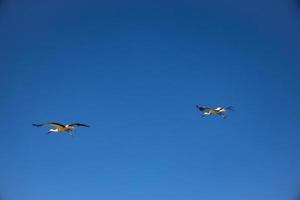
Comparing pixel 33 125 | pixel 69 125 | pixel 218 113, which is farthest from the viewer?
pixel 218 113

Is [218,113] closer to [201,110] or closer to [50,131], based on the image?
[201,110]

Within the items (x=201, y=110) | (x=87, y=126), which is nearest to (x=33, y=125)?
(x=87, y=126)

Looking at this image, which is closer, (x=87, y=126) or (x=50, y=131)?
(x=87, y=126)

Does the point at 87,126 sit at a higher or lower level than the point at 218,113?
lower

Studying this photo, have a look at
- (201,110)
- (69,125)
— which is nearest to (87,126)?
(69,125)

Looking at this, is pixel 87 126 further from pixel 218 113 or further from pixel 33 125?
pixel 218 113

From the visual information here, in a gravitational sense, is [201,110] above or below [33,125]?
above

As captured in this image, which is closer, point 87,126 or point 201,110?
point 87,126

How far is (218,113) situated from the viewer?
23812 mm

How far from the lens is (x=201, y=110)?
24.4m

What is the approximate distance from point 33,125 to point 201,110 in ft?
34.7

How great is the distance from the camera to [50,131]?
64.6ft

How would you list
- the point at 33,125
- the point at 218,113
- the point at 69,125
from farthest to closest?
the point at 218,113 → the point at 69,125 → the point at 33,125

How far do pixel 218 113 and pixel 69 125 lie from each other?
8.55m
